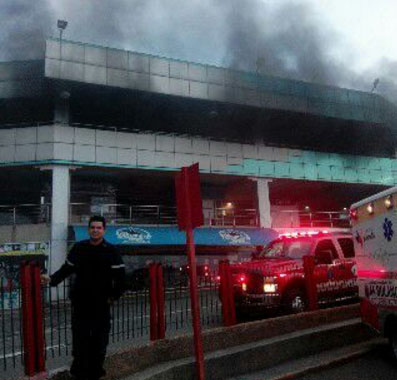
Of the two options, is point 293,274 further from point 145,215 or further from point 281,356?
point 145,215

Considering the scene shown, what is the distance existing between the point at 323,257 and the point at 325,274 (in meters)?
0.39

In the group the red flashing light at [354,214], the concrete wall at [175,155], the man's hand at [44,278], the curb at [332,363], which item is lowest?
the curb at [332,363]

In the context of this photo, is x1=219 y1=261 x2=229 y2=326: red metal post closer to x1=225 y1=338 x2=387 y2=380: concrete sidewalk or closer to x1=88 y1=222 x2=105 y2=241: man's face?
x1=225 y1=338 x2=387 y2=380: concrete sidewalk

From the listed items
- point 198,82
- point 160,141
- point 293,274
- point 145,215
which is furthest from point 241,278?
point 198,82

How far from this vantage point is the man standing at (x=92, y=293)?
509 cm

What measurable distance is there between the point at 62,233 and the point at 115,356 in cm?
1847

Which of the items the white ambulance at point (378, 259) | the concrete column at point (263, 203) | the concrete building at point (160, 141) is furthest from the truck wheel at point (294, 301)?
the concrete column at point (263, 203)

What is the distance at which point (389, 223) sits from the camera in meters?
6.94

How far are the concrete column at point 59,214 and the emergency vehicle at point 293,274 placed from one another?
1381 cm

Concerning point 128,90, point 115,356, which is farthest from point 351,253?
point 128,90

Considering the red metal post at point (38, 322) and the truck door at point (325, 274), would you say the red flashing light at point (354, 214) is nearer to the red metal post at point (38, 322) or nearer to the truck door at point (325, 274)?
the truck door at point (325, 274)

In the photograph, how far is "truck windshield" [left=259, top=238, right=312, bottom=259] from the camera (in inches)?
437

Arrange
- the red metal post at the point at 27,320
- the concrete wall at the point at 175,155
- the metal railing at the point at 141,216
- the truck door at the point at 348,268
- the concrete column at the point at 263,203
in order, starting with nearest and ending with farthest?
the red metal post at the point at 27,320
the truck door at the point at 348,268
the concrete wall at the point at 175,155
the metal railing at the point at 141,216
the concrete column at the point at 263,203

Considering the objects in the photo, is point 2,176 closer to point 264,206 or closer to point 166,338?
point 264,206
